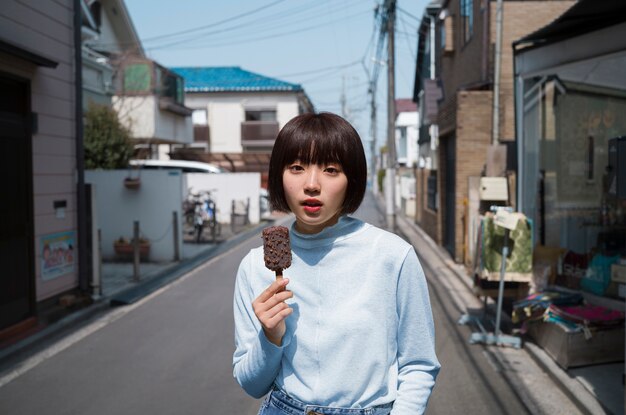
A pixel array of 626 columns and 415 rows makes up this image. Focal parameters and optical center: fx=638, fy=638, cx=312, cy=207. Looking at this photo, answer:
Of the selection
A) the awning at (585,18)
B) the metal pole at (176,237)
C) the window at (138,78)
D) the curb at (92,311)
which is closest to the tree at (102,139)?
the curb at (92,311)

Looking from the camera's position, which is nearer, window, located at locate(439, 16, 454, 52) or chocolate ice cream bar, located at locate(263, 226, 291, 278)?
chocolate ice cream bar, located at locate(263, 226, 291, 278)

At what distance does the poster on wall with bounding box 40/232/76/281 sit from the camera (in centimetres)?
853

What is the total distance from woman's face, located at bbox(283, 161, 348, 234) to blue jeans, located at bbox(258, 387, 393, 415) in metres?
0.55

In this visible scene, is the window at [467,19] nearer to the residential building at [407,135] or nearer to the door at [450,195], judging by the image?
the door at [450,195]

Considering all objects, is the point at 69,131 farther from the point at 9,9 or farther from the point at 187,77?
the point at 187,77

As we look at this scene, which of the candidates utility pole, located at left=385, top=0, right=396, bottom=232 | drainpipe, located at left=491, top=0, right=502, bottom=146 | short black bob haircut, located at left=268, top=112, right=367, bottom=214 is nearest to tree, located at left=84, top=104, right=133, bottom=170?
utility pole, located at left=385, top=0, right=396, bottom=232

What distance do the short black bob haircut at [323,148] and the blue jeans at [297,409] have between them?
2.05ft

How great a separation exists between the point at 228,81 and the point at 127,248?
31.0 m

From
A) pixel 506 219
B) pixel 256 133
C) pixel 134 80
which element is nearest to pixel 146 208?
pixel 506 219

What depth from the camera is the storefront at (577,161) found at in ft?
21.0

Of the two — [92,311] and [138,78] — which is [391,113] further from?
[92,311]

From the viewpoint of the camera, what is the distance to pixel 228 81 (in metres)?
43.6

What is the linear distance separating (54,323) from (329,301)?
7.38 meters

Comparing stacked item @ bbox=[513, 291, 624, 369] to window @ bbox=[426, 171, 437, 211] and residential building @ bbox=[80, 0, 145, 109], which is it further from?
residential building @ bbox=[80, 0, 145, 109]
